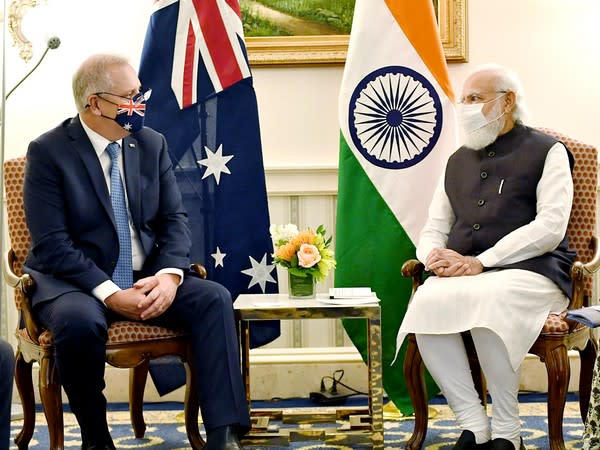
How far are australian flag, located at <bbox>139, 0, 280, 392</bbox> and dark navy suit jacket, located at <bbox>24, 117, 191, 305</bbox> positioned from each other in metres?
0.56

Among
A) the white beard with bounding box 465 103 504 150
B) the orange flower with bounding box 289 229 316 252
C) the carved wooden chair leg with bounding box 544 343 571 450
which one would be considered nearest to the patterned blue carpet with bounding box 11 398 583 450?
the carved wooden chair leg with bounding box 544 343 571 450

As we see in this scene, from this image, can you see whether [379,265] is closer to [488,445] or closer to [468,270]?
[468,270]

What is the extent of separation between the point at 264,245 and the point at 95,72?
1.14 meters

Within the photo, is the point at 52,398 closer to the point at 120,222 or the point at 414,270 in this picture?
the point at 120,222

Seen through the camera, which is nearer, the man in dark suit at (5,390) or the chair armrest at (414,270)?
the man in dark suit at (5,390)

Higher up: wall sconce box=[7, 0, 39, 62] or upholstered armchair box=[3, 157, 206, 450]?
wall sconce box=[7, 0, 39, 62]

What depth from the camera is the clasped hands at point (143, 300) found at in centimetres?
325

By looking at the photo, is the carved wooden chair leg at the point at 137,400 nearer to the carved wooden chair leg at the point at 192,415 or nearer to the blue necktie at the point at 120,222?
the carved wooden chair leg at the point at 192,415

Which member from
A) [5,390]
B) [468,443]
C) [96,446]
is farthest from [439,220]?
[5,390]

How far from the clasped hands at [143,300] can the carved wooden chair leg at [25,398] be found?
1.84ft

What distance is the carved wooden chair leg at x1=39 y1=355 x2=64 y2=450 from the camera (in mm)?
3217

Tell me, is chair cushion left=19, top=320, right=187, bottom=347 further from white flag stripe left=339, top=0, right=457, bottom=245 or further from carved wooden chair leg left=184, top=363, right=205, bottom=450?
white flag stripe left=339, top=0, right=457, bottom=245

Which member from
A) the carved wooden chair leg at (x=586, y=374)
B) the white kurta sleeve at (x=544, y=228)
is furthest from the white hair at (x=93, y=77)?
the carved wooden chair leg at (x=586, y=374)

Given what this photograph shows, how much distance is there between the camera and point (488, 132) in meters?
3.74
